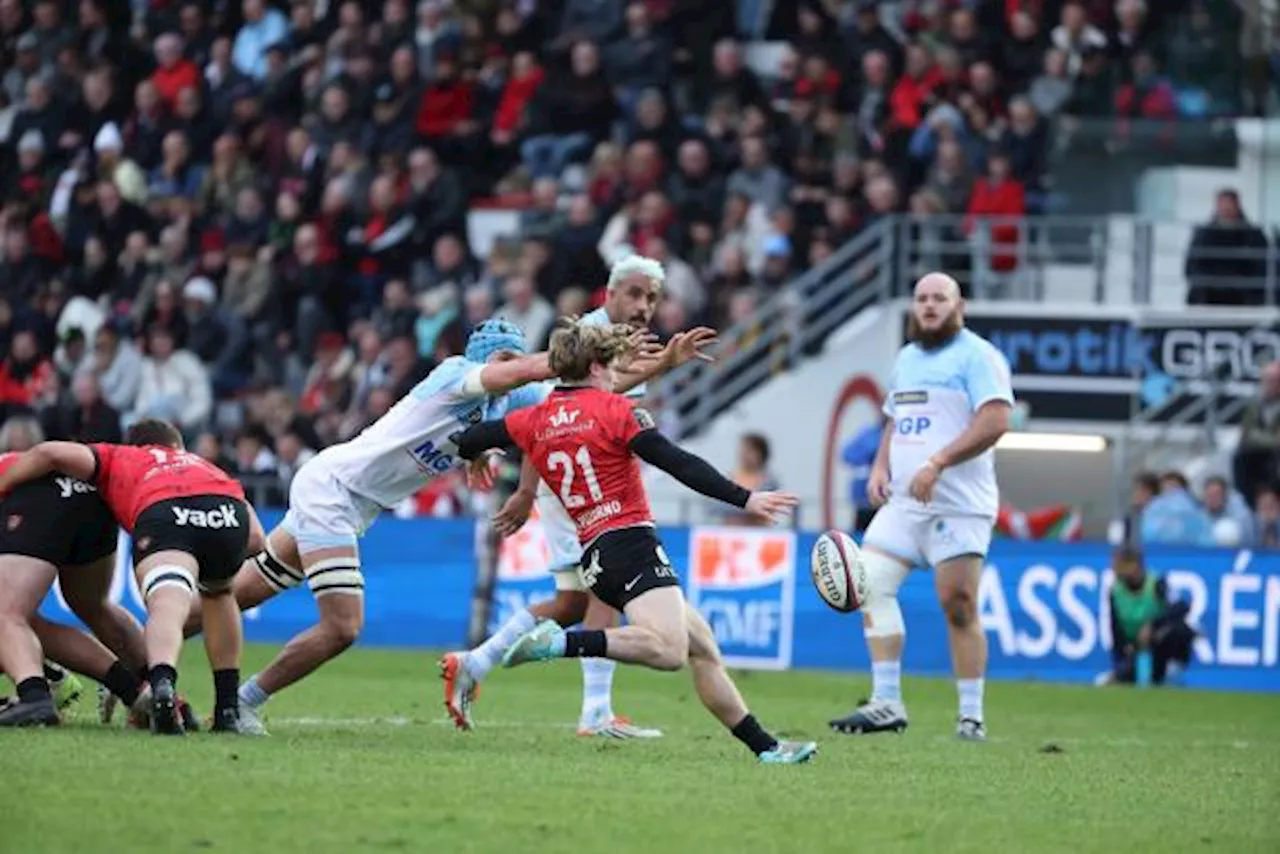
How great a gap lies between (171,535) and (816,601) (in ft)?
37.1

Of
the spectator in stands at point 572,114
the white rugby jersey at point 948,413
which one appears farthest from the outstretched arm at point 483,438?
the spectator in stands at point 572,114

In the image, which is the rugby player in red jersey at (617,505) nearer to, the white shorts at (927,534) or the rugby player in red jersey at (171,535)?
the rugby player in red jersey at (171,535)

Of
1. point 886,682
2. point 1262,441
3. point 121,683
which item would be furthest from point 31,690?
point 1262,441

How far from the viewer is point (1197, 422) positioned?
2739 cm

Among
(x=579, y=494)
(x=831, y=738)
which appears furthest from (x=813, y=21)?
(x=579, y=494)

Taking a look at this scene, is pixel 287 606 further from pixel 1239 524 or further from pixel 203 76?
pixel 203 76

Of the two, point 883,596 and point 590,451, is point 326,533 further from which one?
point 883,596

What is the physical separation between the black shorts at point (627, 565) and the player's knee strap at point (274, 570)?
1.97 metres

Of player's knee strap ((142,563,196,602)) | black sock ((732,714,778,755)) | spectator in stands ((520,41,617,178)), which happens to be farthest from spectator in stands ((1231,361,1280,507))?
player's knee strap ((142,563,196,602))

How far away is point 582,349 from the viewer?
1255 cm

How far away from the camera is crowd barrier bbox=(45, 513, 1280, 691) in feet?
74.0

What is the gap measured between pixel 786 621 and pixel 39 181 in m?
13.8

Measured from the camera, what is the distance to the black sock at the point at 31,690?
1280 cm

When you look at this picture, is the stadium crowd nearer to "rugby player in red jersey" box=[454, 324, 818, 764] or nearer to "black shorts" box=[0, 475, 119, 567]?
"black shorts" box=[0, 475, 119, 567]
